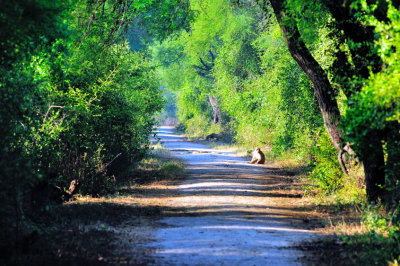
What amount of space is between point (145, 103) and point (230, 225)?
1306cm

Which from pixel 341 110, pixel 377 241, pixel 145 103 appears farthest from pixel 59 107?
pixel 145 103

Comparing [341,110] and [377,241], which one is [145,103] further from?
[377,241]

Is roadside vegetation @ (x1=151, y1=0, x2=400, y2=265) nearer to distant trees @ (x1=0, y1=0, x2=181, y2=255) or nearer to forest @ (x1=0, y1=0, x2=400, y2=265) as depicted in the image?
forest @ (x1=0, y1=0, x2=400, y2=265)

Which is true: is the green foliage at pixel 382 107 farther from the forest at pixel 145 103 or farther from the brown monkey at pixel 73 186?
the brown monkey at pixel 73 186

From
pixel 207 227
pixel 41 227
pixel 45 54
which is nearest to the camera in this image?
pixel 41 227

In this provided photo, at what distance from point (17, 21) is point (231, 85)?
978 inches

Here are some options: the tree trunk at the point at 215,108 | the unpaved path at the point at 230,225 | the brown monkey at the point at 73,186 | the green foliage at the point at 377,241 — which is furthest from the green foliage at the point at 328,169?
the tree trunk at the point at 215,108

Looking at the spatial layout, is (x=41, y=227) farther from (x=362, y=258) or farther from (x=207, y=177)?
(x=207, y=177)

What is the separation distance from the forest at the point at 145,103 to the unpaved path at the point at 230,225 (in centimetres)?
135

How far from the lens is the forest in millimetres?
6895

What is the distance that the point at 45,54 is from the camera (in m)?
9.99

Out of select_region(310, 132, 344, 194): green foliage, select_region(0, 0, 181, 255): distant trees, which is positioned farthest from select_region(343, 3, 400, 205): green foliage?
select_region(310, 132, 344, 194): green foliage

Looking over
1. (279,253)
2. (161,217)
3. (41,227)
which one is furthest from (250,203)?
(41,227)

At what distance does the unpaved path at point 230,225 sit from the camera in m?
7.13
